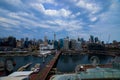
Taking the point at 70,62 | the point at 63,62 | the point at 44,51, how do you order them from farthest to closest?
1. the point at 44,51
2. the point at 70,62
3. the point at 63,62

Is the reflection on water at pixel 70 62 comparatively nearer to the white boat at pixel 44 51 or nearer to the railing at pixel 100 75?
the white boat at pixel 44 51

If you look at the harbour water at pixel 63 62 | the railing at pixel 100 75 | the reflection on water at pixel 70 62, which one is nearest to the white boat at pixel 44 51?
the harbour water at pixel 63 62

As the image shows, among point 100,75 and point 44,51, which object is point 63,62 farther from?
point 100,75

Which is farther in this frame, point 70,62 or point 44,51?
point 44,51

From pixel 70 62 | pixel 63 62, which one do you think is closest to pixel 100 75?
pixel 63 62

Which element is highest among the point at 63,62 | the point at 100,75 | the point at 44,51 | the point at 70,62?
the point at 44,51

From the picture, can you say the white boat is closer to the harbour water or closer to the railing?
the harbour water

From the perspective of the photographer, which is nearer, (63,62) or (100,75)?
(100,75)

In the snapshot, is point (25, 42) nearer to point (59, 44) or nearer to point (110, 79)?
point (59, 44)

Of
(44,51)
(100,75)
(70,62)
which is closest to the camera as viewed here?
(100,75)

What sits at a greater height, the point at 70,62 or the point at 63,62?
the point at 63,62

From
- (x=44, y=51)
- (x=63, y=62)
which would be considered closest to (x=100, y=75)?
(x=63, y=62)

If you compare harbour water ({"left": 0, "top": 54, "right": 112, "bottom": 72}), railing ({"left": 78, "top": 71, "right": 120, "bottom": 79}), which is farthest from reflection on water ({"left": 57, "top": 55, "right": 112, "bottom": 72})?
railing ({"left": 78, "top": 71, "right": 120, "bottom": 79})

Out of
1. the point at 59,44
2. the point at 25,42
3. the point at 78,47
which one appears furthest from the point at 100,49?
the point at 25,42
